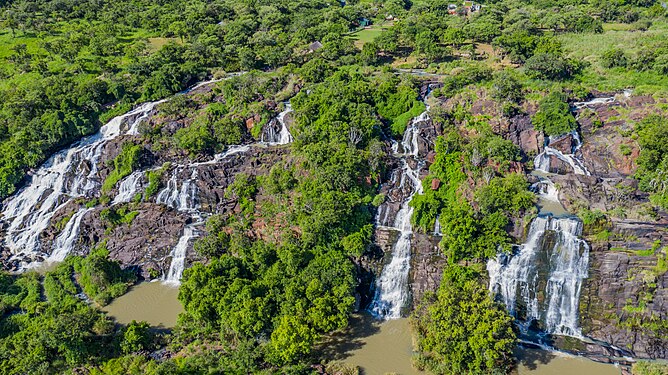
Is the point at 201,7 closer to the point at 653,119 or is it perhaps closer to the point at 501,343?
the point at 653,119

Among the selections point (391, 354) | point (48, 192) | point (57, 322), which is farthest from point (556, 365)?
point (48, 192)

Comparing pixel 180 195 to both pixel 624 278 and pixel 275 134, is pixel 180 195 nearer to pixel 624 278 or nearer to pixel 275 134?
pixel 275 134

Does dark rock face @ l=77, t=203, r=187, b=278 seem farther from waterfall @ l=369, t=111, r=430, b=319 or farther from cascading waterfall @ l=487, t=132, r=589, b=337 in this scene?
cascading waterfall @ l=487, t=132, r=589, b=337

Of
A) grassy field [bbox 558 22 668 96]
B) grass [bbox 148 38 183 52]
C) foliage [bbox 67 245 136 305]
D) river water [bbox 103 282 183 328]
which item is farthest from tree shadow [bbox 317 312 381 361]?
grass [bbox 148 38 183 52]

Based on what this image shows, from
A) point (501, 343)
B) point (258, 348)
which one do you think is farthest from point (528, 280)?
point (258, 348)

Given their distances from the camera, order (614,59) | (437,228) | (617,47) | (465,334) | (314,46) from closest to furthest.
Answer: (465,334), (437,228), (614,59), (617,47), (314,46)

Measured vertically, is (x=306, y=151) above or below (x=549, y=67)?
below

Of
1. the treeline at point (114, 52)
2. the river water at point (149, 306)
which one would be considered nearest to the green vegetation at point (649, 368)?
the river water at point (149, 306)
